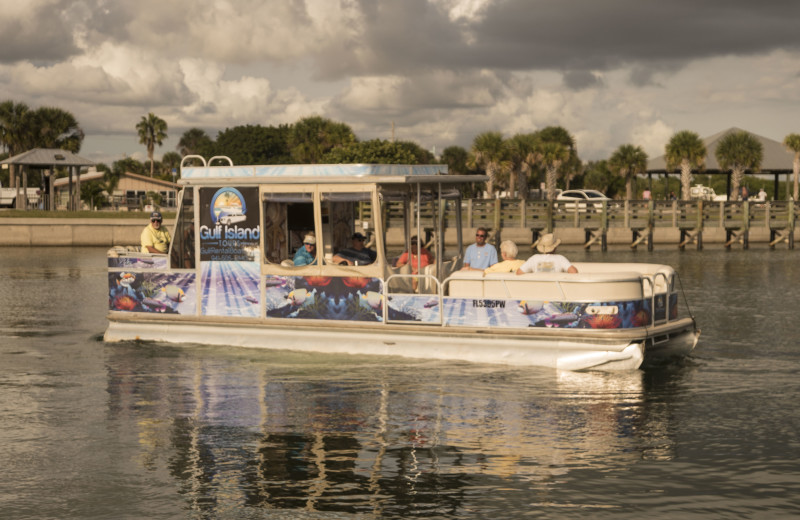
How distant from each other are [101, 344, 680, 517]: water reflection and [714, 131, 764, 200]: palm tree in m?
57.7

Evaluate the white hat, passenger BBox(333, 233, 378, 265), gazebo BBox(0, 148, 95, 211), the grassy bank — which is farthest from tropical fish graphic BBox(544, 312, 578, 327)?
gazebo BBox(0, 148, 95, 211)

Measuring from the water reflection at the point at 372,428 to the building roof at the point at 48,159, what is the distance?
45.3m

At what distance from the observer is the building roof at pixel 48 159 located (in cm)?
5709

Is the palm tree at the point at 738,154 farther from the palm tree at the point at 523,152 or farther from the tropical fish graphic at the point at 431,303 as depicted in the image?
the tropical fish graphic at the point at 431,303

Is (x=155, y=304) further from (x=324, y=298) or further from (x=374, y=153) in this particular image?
(x=374, y=153)

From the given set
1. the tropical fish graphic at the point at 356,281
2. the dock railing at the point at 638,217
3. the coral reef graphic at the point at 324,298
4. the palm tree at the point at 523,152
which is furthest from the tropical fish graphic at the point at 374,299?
the palm tree at the point at 523,152

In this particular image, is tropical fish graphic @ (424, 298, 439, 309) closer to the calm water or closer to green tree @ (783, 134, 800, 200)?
the calm water

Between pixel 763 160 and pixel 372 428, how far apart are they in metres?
65.4

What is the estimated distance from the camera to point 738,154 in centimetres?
6775

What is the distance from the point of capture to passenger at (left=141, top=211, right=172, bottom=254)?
16.8m

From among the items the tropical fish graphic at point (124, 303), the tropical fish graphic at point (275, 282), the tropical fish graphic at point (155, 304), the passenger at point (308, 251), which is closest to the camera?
the passenger at point (308, 251)

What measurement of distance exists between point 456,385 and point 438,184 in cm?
332

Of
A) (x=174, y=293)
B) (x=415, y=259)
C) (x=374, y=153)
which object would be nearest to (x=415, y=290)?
(x=415, y=259)

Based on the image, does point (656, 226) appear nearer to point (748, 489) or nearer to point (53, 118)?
point (748, 489)
